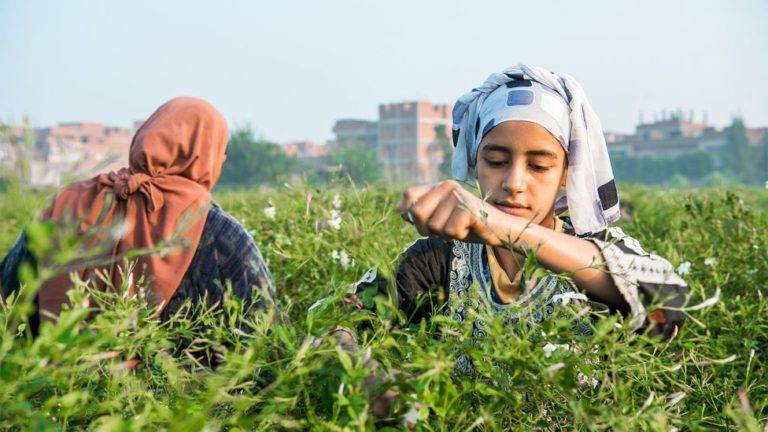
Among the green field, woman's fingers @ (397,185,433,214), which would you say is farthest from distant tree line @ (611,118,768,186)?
the green field

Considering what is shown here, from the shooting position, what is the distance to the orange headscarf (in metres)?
2.42

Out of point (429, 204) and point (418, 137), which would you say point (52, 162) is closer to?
point (429, 204)

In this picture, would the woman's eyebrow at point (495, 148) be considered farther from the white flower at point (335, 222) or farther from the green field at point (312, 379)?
the white flower at point (335, 222)

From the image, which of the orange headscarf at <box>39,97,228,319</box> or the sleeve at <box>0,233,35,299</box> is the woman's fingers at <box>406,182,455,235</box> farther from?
the sleeve at <box>0,233,35,299</box>

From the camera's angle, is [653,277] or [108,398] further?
[653,277]

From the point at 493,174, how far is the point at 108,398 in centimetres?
91

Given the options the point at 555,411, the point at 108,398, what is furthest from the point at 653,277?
the point at 108,398

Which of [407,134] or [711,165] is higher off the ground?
[407,134]

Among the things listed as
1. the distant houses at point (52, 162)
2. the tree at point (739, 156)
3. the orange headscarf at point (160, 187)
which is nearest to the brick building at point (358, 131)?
the tree at point (739, 156)

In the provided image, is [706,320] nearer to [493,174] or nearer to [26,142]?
[493,174]

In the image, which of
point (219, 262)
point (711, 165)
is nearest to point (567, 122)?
point (219, 262)

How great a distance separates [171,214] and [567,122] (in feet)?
4.89

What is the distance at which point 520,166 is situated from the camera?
1.46 metres

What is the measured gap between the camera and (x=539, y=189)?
1.47 m
